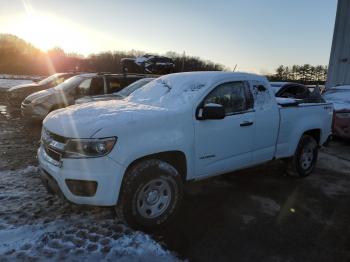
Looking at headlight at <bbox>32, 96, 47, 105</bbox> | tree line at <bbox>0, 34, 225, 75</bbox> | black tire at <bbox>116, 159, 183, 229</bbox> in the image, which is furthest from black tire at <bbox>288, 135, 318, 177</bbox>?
tree line at <bbox>0, 34, 225, 75</bbox>

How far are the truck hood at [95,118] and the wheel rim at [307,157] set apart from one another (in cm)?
310

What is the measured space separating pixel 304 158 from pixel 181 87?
2.80 m

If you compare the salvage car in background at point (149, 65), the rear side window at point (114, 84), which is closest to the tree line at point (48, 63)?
the salvage car in background at point (149, 65)

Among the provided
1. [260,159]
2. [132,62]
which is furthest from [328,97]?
[132,62]

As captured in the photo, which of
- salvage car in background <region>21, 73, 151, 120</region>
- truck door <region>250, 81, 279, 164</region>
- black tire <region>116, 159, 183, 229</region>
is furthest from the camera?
salvage car in background <region>21, 73, 151, 120</region>

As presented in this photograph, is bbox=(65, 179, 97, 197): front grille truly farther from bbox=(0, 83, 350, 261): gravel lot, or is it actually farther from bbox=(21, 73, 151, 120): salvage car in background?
bbox=(21, 73, 151, 120): salvage car in background

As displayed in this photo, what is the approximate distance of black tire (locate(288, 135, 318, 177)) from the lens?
19.0ft

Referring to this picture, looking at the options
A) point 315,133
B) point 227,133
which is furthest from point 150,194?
point 315,133

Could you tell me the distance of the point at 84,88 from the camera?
970 centimetres

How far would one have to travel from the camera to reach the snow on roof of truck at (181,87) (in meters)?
4.27

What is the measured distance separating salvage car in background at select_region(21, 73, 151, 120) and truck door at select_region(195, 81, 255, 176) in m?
5.93

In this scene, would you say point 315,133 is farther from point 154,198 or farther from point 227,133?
point 154,198

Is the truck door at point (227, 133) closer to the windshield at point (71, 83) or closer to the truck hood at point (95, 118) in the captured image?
the truck hood at point (95, 118)

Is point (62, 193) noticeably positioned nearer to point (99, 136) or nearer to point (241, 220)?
point (99, 136)
